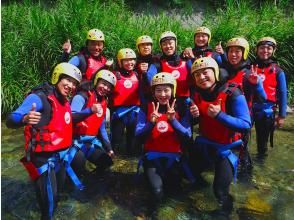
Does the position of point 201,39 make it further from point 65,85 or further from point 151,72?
point 65,85

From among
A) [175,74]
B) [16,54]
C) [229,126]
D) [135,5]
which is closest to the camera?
[229,126]

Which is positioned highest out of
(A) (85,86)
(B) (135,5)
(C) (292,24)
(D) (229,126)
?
(B) (135,5)

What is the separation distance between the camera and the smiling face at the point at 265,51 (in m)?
5.98

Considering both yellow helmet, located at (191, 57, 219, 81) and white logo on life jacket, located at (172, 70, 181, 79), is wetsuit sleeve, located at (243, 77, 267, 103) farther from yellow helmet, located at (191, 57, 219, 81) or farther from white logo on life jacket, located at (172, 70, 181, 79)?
white logo on life jacket, located at (172, 70, 181, 79)

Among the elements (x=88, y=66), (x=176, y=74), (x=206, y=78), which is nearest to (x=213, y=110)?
(x=206, y=78)

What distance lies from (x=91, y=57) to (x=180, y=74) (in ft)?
5.15

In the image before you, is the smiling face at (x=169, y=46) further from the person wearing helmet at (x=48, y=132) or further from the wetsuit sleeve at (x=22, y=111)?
the wetsuit sleeve at (x=22, y=111)

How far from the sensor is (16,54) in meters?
9.18

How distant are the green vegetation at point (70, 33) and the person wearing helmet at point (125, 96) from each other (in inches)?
123

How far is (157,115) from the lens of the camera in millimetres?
4402

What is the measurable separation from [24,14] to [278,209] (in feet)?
27.4

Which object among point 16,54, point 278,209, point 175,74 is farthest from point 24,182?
point 16,54

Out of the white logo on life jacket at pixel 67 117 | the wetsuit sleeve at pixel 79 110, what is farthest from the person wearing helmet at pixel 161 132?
the white logo on life jacket at pixel 67 117

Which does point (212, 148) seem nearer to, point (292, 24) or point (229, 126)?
point (229, 126)
